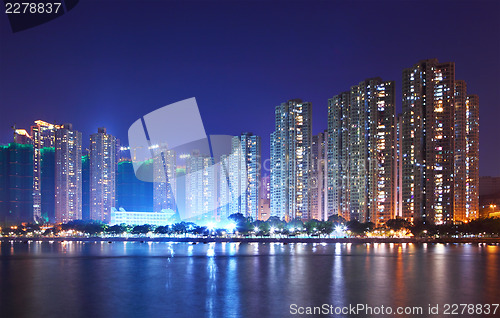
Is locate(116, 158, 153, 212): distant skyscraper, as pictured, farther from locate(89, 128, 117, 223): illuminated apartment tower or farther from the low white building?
the low white building

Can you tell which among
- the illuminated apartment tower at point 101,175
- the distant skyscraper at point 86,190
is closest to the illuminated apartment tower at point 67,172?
the illuminated apartment tower at point 101,175

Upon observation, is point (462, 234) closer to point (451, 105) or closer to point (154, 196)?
point (451, 105)

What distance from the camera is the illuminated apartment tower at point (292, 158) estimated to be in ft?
315

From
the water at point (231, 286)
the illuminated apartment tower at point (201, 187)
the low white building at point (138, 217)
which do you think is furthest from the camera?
the illuminated apartment tower at point (201, 187)

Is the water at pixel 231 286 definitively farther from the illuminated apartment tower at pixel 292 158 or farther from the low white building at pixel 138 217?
the low white building at pixel 138 217

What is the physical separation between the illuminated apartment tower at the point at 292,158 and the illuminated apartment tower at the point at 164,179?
189 feet

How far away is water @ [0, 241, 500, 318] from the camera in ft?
76.2

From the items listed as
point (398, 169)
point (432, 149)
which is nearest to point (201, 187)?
point (398, 169)

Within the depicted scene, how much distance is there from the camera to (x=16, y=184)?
127438 millimetres

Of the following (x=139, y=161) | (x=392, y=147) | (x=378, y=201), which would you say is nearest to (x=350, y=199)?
(x=378, y=201)

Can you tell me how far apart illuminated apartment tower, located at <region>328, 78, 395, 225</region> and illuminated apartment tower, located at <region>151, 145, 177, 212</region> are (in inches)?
2912

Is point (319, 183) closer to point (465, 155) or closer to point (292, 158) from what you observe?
point (292, 158)

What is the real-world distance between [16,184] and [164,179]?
4326 cm

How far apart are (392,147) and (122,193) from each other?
351 feet
